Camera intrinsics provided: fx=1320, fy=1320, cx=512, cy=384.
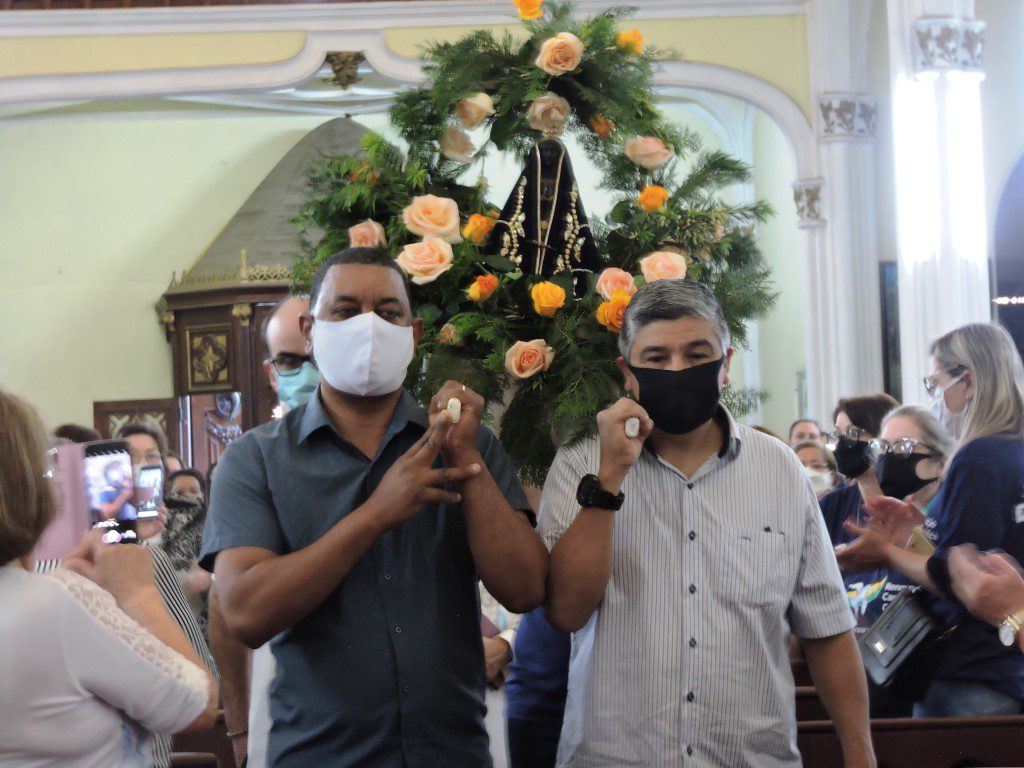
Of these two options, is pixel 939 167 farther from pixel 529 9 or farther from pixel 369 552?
pixel 369 552

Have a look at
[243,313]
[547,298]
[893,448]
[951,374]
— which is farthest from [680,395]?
[243,313]

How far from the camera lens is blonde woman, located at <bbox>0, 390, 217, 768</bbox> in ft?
6.02

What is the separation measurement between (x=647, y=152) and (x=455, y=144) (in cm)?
43

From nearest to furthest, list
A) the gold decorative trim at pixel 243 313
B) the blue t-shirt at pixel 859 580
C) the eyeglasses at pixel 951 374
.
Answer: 1. the eyeglasses at pixel 951 374
2. the blue t-shirt at pixel 859 580
3. the gold decorative trim at pixel 243 313

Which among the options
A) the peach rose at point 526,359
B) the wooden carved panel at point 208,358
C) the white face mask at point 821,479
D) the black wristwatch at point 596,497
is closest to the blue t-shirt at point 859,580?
the peach rose at point 526,359

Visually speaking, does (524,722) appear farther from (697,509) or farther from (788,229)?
(788,229)

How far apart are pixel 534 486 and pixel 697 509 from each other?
49 centimetres

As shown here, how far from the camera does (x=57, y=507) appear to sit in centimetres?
193

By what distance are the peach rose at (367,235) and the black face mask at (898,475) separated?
1.51m

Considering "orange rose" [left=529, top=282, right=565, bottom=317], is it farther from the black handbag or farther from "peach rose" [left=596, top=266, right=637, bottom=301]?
the black handbag

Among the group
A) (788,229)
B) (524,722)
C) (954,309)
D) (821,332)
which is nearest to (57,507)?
(524,722)

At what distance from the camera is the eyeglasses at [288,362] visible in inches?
124

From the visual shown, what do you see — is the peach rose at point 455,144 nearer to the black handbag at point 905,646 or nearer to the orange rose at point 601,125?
the orange rose at point 601,125

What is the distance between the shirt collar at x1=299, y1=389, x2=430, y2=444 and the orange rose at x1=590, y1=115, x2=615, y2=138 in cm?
88
